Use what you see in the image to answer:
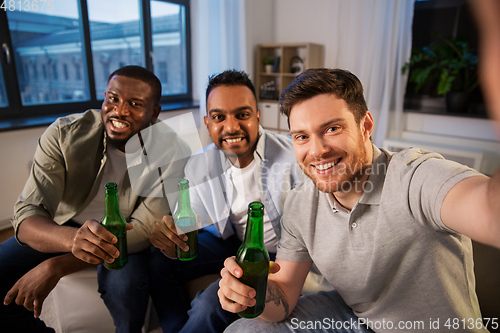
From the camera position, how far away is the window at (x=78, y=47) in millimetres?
2711

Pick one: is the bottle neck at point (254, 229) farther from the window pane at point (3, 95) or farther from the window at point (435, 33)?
the window at point (435, 33)

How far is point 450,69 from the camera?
10.7 feet

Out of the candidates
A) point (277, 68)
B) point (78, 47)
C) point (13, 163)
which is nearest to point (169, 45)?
point (78, 47)

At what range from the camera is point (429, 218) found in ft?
2.45

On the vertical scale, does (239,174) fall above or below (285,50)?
below

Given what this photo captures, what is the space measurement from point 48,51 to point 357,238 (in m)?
3.28

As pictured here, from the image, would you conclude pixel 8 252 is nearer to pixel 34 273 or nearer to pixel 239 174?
pixel 34 273

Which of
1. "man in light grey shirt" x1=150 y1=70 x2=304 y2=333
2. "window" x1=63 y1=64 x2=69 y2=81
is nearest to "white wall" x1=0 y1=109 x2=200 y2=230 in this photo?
"window" x1=63 y1=64 x2=69 y2=81

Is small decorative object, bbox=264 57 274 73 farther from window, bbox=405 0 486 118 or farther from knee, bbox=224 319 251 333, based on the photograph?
knee, bbox=224 319 251 333

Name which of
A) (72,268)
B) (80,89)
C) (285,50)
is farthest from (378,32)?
(72,268)

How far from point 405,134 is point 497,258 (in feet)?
9.52

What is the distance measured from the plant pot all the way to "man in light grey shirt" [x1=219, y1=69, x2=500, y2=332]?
2.97m

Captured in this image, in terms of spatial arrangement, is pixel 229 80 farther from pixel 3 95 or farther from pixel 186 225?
pixel 3 95

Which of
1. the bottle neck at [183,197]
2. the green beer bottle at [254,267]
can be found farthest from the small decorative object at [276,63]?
the green beer bottle at [254,267]
